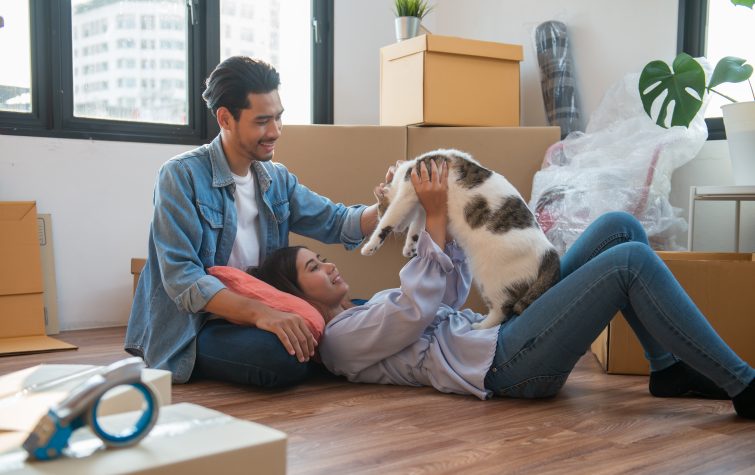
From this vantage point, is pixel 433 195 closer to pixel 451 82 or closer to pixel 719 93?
pixel 451 82

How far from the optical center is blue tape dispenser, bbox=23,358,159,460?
2.53 feet

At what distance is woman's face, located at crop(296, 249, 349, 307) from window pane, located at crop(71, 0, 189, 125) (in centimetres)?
192

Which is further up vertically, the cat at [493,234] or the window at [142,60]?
the window at [142,60]

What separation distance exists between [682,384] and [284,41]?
2925mm

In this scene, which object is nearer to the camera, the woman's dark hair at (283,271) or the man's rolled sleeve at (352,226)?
the woman's dark hair at (283,271)

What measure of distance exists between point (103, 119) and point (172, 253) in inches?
70.9

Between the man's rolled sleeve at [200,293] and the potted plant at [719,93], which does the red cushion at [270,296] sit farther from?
the potted plant at [719,93]

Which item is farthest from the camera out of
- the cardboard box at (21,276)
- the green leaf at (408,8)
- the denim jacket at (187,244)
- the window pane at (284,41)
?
the window pane at (284,41)

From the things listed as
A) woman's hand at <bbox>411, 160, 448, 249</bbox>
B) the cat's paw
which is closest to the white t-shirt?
woman's hand at <bbox>411, 160, 448, 249</bbox>

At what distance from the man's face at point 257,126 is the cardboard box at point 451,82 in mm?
975

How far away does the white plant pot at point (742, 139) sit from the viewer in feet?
8.50

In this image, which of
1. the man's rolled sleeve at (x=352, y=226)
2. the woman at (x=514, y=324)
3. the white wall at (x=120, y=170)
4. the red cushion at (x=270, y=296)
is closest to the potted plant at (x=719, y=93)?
the white wall at (x=120, y=170)

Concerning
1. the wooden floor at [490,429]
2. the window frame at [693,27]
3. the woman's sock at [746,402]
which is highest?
the window frame at [693,27]

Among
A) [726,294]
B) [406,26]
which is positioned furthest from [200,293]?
[406,26]
